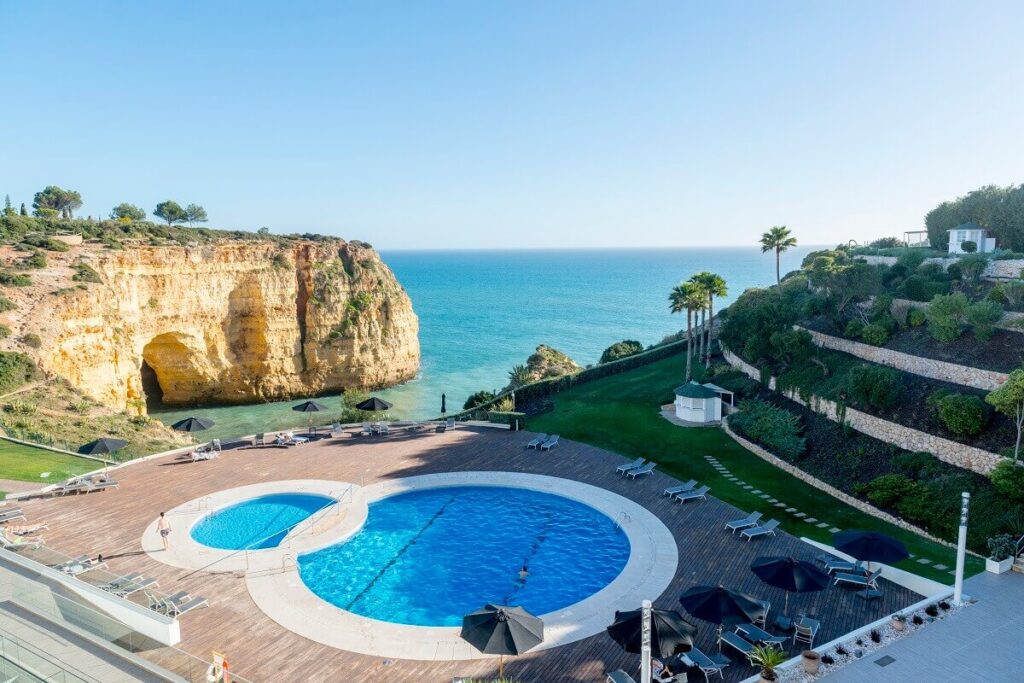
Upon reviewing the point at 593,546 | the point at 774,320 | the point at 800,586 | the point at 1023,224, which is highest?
the point at 1023,224

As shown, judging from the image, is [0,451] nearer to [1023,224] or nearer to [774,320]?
[774,320]

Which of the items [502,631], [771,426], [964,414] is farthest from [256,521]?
[964,414]

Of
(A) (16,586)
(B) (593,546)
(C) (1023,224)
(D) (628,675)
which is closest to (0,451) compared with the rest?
(A) (16,586)

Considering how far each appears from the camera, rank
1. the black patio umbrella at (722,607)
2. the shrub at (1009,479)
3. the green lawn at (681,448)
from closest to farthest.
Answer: the black patio umbrella at (722,607) < the shrub at (1009,479) < the green lawn at (681,448)

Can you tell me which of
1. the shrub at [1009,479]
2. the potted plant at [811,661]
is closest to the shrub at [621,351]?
the shrub at [1009,479]

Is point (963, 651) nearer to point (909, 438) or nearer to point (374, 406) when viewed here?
point (909, 438)

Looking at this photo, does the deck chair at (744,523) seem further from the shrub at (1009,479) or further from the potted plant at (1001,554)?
the shrub at (1009,479)

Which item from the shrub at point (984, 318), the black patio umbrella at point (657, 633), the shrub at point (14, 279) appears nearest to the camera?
the black patio umbrella at point (657, 633)

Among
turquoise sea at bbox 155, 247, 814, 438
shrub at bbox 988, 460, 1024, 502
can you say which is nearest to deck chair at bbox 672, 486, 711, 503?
shrub at bbox 988, 460, 1024, 502
